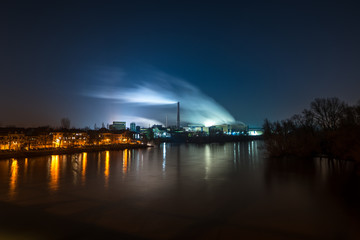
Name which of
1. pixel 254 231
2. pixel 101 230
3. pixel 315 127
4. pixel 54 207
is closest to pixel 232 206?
pixel 254 231

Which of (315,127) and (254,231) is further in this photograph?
(315,127)

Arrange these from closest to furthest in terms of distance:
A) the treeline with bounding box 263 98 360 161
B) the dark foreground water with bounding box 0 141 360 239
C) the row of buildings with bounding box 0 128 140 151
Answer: the dark foreground water with bounding box 0 141 360 239
the treeline with bounding box 263 98 360 161
the row of buildings with bounding box 0 128 140 151

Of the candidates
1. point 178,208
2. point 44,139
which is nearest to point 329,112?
point 178,208

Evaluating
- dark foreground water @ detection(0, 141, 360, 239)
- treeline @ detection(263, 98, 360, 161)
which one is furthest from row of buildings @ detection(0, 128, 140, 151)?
treeline @ detection(263, 98, 360, 161)

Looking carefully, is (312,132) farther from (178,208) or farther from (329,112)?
(178,208)

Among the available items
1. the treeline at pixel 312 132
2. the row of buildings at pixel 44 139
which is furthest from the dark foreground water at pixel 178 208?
the row of buildings at pixel 44 139

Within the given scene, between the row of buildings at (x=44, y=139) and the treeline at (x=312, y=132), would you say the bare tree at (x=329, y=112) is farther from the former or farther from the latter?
the row of buildings at (x=44, y=139)

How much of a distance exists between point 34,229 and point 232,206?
5719 mm

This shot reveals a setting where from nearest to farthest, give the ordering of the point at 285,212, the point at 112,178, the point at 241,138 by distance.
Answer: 1. the point at 285,212
2. the point at 112,178
3. the point at 241,138

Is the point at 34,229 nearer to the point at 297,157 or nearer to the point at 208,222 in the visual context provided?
the point at 208,222

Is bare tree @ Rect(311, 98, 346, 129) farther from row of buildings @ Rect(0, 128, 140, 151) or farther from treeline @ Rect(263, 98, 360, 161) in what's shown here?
row of buildings @ Rect(0, 128, 140, 151)

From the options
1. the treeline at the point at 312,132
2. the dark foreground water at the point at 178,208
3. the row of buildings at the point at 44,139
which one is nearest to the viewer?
the dark foreground water at the point at 178,208

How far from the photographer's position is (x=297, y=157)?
23266mm

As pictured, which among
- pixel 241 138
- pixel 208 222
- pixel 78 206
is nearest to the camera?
pixel 208 222
